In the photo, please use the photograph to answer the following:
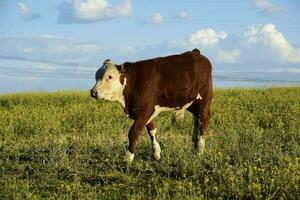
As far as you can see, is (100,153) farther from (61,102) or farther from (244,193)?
(61,102)

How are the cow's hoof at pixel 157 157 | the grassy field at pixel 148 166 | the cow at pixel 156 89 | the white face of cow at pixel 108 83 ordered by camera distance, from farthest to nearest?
1. the cow's hoof at pixel 157 157
2. the cow at pixel 156 89
3. the white face of cow at pixel 108 83
4. the grassy field at pixel 148 166

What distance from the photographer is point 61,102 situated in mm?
25281

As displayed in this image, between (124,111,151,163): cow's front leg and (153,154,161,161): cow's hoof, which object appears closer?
(124,111,151,163): cow's front leg

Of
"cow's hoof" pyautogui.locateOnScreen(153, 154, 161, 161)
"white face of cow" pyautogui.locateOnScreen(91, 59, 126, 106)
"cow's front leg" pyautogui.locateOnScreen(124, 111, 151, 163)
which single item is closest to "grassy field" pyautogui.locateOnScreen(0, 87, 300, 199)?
"cow's hoof" pyautogui.locateOnScreen(153, 154, 161, 161)

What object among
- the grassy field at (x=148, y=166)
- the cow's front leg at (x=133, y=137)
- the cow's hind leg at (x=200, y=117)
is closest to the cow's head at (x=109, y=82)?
the cow's front leg at (x=133, y=137)

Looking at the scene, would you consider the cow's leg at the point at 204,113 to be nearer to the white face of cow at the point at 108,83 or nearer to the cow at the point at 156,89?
the cow at the point at 156,89

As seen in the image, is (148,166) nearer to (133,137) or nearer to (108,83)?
(133,137)

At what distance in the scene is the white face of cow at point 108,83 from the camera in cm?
867

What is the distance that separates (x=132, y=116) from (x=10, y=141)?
4476mm

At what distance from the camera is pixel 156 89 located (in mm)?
9094

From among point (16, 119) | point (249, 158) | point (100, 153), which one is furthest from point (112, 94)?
point (16, 119)

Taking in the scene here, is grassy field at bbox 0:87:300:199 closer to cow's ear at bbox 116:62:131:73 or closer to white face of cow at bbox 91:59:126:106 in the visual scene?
white face of cow at bbox 91:59:126:106

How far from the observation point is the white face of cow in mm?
8672

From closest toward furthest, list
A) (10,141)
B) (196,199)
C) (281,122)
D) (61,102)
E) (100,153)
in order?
(196,199) < (100,153) < (10,141) < (281,122) < (61,102)
